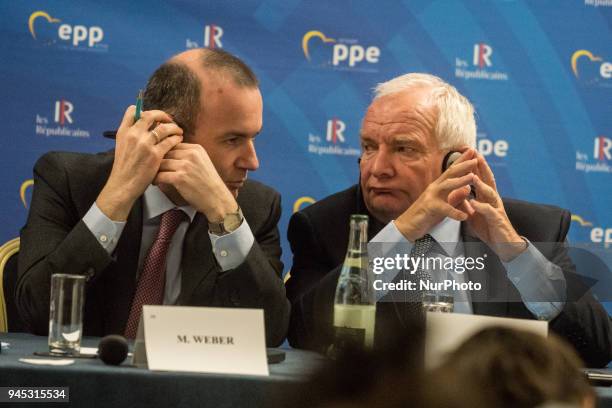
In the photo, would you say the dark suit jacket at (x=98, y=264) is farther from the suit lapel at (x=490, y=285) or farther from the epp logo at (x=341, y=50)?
the epp logo at (x=341, y=50)

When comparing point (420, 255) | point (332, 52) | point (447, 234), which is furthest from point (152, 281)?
point (332, 52)

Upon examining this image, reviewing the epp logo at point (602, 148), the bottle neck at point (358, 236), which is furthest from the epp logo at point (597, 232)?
the bottle neck at point (358, 236)

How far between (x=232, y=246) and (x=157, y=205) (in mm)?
343

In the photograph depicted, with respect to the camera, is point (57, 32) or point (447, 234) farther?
point (57, 32)

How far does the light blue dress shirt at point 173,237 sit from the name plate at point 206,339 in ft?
2.42

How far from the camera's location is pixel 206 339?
1786mm

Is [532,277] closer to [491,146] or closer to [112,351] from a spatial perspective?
[112,351]

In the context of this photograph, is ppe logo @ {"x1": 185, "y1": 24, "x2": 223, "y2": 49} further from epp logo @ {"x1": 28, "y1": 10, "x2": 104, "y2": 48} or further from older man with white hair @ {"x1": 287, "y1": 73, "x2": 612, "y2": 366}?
older man with white hair @ {"x1": 287, "y1": 73, "x2": 612, "y2": 366}

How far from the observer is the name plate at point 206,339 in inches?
69.3

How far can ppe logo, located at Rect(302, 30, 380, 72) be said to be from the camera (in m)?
4.63

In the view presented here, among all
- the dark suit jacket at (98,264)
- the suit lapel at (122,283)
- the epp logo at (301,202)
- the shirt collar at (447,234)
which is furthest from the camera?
the epp logo at (301,202)

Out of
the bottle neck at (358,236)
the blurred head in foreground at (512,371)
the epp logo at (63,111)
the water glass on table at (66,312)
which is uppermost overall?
the epp logo at (63,111)

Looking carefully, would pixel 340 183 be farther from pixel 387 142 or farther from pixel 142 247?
pixel 142 247

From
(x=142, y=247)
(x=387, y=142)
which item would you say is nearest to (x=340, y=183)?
(x=387, y=142)
